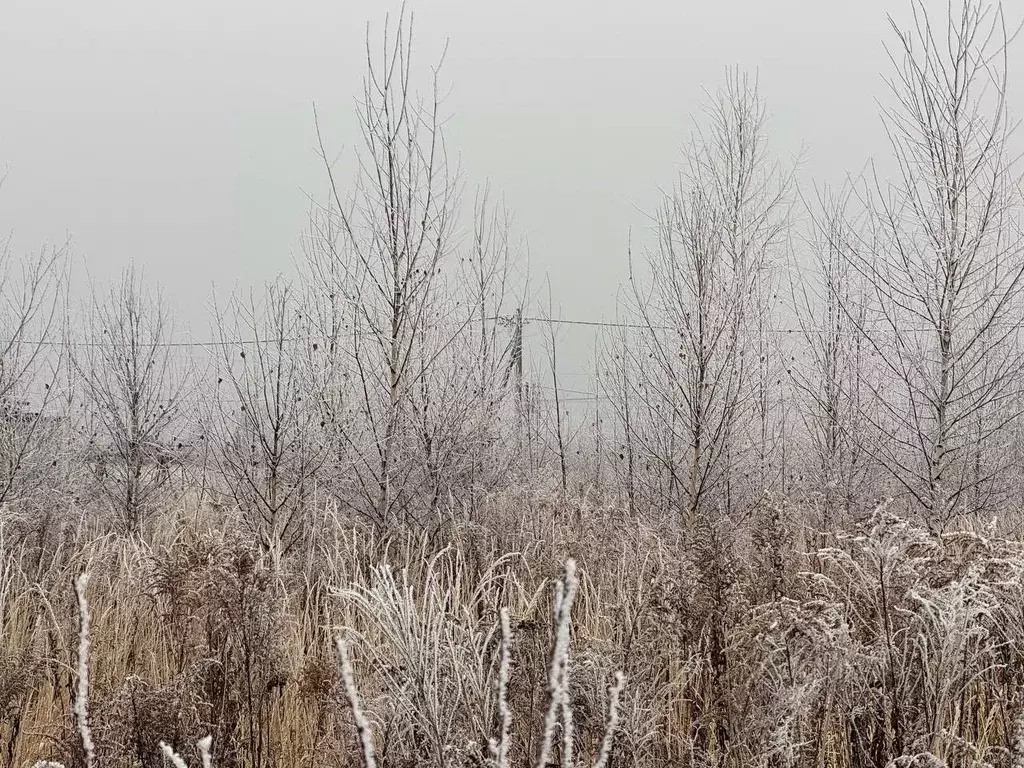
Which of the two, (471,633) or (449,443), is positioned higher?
(449,443)

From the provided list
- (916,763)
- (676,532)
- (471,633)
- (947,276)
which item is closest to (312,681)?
(471,633)

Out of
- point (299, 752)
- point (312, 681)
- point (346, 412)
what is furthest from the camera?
point (346, 412)

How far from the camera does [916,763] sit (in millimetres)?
2391

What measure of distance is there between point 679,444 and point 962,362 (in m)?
2.13

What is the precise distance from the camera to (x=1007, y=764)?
2658mm

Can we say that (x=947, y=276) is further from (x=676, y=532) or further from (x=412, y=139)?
(x=412, y=139)

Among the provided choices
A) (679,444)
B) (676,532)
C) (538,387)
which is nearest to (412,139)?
(679,444)

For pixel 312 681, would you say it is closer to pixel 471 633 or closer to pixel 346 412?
pixel 471 633

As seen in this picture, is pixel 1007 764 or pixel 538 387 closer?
pixel 1007 764

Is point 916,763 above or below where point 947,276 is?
below

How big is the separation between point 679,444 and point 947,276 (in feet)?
7.57

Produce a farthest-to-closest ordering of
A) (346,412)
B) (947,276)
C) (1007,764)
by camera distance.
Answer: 1. (346,412)
2. (947,276)
3. (1007,764)

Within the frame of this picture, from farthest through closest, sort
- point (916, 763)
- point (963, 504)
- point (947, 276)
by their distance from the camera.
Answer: point (963, 504), point (947, 276), point (916, 763)

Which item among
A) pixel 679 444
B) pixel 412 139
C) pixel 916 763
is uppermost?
pixel 412 139
